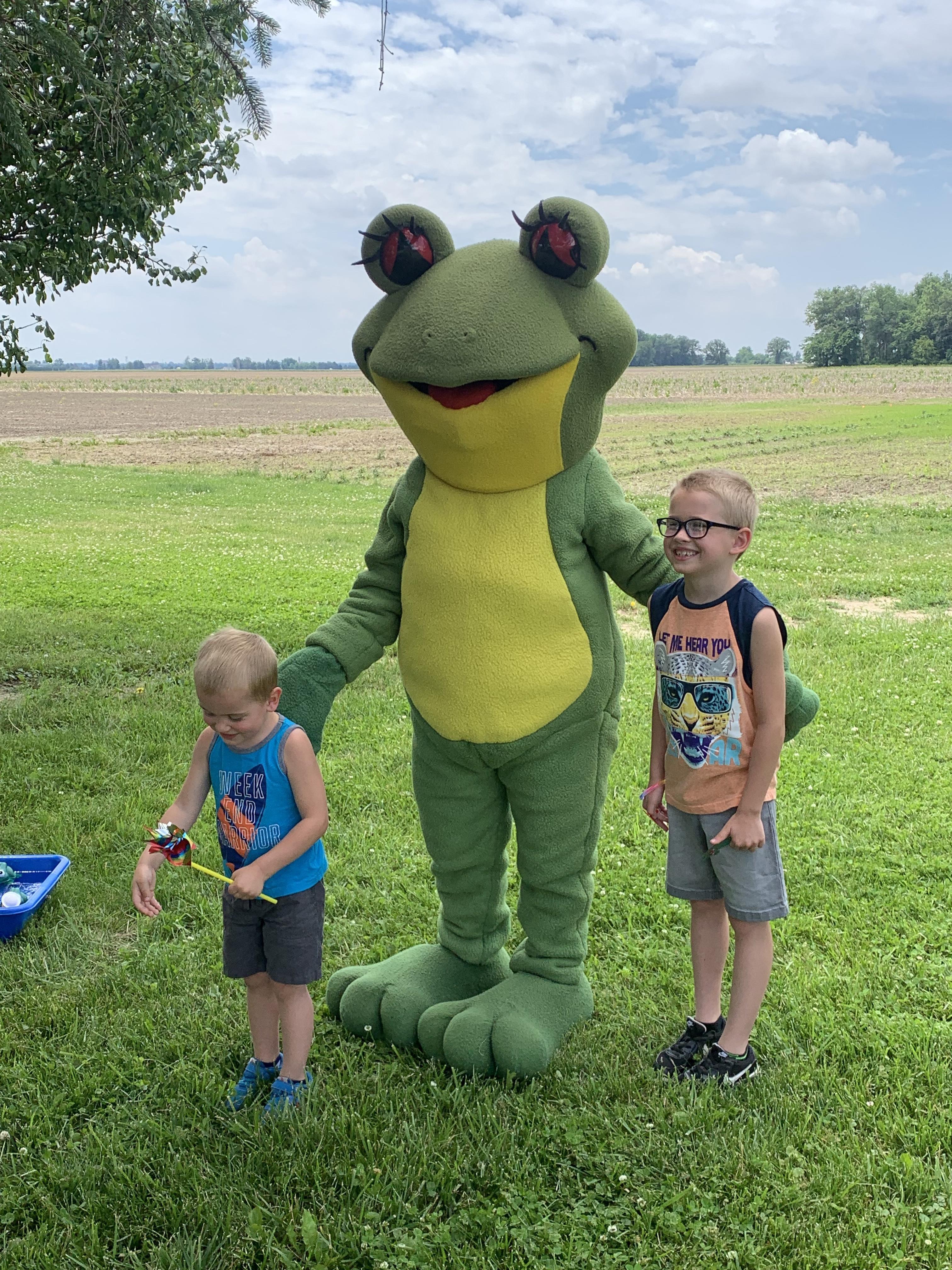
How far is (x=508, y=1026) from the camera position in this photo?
2.96 m

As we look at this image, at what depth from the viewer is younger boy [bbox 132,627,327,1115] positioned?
246 centimetres

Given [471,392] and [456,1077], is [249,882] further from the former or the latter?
[471,392]

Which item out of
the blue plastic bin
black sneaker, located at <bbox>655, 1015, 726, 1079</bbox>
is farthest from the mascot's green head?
the blue plastic bin

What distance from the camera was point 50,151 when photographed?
575 cm

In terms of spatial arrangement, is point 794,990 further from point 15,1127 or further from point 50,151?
point 50,151

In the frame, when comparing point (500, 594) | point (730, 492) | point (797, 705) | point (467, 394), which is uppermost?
point (467, 394)

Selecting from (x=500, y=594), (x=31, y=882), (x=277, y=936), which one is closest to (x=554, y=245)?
(x=500, y=594)

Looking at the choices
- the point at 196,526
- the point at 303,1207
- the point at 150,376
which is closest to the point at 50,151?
the point at 303,1207

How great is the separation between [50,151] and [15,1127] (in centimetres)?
517

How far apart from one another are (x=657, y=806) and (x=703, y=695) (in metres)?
0.47

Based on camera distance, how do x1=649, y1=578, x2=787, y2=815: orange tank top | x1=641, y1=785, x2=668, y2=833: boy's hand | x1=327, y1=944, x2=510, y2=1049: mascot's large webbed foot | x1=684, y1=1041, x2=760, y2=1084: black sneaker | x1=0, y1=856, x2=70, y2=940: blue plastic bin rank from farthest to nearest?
x1=0, y1=856, x2=70, y2=940: blue plastic bin < x1=327, y1=944, x2=510, y2=1049: mascot's large webbed foot < x1=641, y1=785, x2=668, y2=833: boy's hand < x1=684, y1=1041, x2=760, y2=1084: black sneaker < x1=649, y1=578, x2=787, y2=815: orange tank top

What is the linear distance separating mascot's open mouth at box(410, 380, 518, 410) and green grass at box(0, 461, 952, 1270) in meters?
1.91

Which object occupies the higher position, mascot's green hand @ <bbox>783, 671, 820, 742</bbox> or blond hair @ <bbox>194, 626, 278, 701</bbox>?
blond hair @ <bbox>194, 626, 278, 701</bbox>

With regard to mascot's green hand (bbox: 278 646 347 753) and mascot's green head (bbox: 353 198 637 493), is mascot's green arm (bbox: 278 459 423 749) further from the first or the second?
mascot's green head (bbox: 353 198 637 493)
